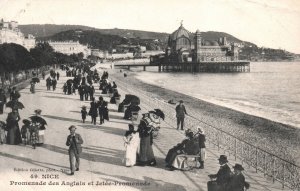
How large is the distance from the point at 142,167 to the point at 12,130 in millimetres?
4428

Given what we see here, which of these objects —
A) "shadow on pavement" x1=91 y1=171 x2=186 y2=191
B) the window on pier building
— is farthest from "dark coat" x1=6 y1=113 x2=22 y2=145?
the window on pier building

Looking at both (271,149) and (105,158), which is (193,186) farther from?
(271,149)

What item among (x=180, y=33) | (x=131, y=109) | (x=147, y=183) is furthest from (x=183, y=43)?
(x=147, y=183)

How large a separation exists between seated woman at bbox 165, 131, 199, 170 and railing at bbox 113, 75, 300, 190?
165 cm

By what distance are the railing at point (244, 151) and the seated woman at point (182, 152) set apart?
5.41 feet

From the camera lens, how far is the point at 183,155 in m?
9.64

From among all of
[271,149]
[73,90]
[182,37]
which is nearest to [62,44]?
[182,37]

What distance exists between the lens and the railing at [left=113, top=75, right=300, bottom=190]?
1001 centimetres

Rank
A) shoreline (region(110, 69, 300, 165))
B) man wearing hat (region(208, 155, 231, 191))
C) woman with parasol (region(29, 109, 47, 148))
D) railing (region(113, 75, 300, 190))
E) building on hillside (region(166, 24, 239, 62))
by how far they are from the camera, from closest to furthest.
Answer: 1. man wearing hat (region(208, 155, 231, 191))
2. railing (region(113, 75, 300, 190))
3. woman with parasol (region(29, 109, 47, 148))
4. shoreline (region(110, 69, 300, 165))
5. building on hillside (region(166, 24, 239, 62))

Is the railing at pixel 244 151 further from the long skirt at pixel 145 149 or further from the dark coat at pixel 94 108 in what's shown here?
the dark coat at pixel 94 108

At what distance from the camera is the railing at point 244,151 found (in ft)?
32.8

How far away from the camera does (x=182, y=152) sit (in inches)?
381

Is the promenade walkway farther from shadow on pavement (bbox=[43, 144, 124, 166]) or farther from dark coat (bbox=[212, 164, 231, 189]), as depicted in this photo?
dark coat (bbox=[212, 164, 231, 189])

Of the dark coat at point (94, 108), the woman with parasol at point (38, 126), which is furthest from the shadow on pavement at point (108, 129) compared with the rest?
the woman with parasol at point (38, 126)
